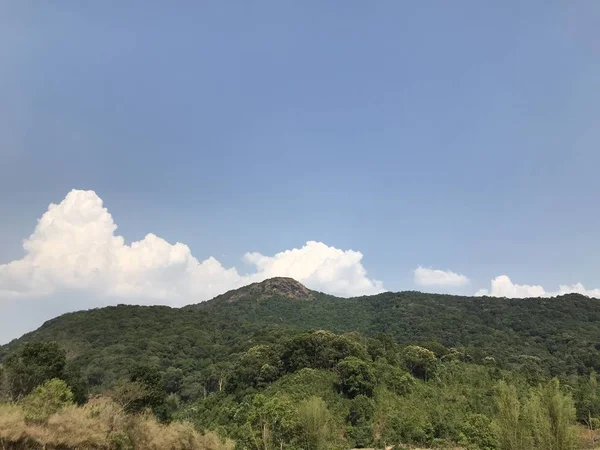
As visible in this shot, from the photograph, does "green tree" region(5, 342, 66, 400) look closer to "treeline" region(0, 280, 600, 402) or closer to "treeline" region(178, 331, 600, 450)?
"treeline" region(0, 280, 600, 402)

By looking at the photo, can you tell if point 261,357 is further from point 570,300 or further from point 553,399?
point 570,300

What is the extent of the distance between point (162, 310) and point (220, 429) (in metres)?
94.6

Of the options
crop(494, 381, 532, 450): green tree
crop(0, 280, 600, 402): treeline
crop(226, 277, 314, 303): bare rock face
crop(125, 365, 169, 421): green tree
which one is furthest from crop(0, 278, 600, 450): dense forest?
crop(226, 277, 314, 303): bare rock face

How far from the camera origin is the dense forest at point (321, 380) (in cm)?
1955

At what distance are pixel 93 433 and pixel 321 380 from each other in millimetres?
38577

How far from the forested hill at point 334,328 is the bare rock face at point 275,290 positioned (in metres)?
1.29

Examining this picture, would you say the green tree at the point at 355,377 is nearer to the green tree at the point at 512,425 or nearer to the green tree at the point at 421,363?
the green tree at the point at 421,363

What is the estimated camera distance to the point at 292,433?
3528 cm

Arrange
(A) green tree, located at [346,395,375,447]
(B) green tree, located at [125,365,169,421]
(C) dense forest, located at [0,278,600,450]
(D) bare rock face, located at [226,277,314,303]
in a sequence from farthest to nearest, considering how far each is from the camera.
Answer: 1. (D) bare rock face, located at [226,277,314,303]
2. (A) green tree, located at [346,395,375,447]
3. (B) green tree, located at [125,365,169,421]
4. (C) dense forest, located at [0,278,600,450]

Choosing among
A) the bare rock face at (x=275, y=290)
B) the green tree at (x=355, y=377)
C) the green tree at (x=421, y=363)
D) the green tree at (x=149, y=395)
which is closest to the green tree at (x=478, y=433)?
the green tree at (x=355, y=377)

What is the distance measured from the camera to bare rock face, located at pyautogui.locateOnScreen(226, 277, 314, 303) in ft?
538

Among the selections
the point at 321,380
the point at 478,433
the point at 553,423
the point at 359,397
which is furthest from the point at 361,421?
the point at 553,423

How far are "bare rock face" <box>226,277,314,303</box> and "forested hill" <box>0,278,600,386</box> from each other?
1290 mm

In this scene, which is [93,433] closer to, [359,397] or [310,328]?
[359,397]
